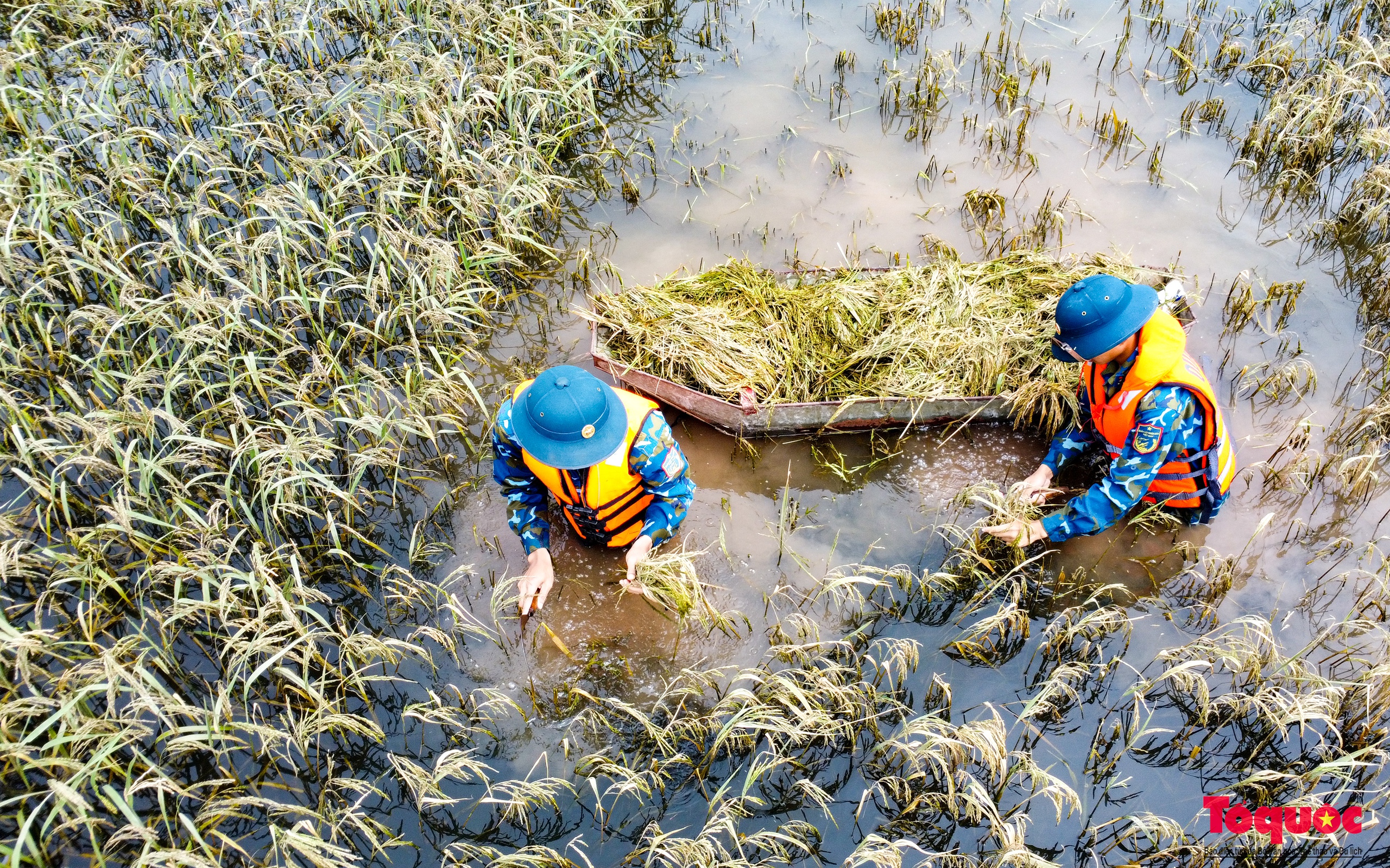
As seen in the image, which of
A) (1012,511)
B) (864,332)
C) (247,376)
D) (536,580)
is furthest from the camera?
(864,332)

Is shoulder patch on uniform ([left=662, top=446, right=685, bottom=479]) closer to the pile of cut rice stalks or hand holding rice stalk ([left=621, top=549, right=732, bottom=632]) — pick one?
hand holding rice stalk ([left=621, top=549, right=732, bottom=632])

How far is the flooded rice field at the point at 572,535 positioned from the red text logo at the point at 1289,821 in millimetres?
15

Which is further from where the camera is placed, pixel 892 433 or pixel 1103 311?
pixel 892 433

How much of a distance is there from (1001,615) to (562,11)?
19.0ft

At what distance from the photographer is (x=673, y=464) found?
12.7 feet

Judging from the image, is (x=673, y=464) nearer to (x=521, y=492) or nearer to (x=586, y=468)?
(x=586, y=468)

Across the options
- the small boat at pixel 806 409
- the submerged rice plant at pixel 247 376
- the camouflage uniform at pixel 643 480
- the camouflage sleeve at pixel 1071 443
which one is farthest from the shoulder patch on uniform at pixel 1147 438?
the submerged rice plant at pixel 247 376

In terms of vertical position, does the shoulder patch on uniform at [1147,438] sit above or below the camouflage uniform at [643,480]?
above

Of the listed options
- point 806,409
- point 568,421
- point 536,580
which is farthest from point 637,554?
point 806,409

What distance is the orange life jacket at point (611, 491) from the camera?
3.73 metres

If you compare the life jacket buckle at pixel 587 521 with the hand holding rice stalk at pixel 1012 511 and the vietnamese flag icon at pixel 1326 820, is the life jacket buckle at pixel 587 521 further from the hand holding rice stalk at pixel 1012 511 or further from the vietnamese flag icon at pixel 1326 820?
the vietnamese flag icon at pixel 1326 820

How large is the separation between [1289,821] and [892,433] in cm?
252

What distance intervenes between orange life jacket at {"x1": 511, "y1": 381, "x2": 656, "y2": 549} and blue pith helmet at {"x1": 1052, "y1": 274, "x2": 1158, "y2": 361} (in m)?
1.92

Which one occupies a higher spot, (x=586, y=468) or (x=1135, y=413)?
(x=1135, y=413)
